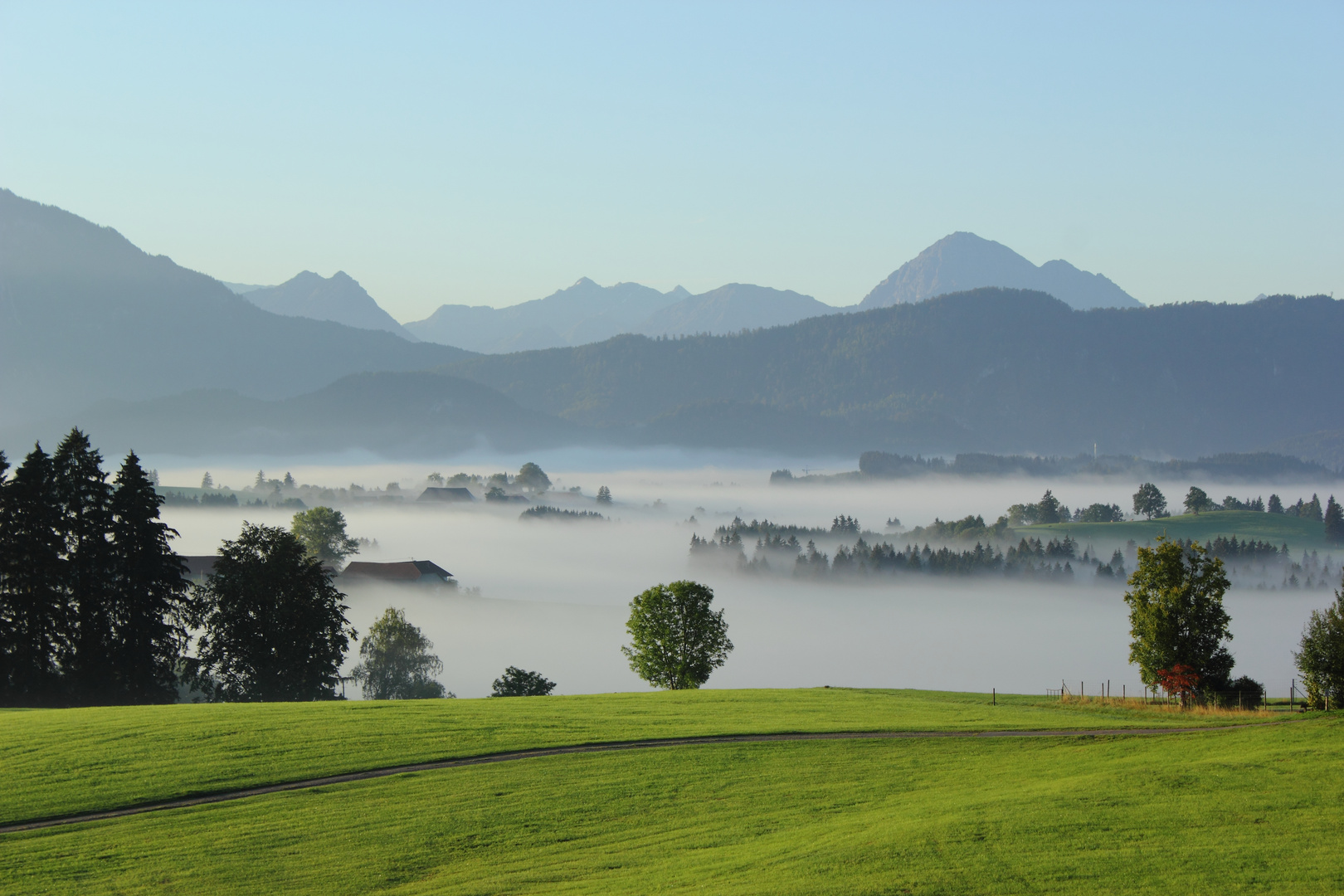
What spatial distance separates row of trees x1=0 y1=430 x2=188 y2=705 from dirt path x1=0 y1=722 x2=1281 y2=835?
34.1 metres

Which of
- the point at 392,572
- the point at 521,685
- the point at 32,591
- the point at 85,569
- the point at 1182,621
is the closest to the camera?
the point at 1182,621

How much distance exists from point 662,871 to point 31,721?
29.3 metres

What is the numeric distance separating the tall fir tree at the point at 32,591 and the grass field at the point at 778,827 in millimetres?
27310

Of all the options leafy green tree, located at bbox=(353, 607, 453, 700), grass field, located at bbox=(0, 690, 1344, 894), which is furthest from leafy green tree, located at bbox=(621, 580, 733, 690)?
grass field, located at bbox=(0, 690, 1344, 894)

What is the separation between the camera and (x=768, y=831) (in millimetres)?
26562

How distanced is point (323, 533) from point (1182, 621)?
120451 millimetres

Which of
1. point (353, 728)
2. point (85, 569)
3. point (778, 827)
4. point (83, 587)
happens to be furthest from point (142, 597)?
point (778, 827)

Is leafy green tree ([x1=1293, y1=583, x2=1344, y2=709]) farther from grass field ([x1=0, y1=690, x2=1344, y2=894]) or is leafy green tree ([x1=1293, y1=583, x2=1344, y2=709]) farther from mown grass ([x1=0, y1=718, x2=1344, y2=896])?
mown grass ([x1=0, y1=718, x2=1344, y2=896])

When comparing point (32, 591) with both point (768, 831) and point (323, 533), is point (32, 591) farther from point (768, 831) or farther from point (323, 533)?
point (323, 533)

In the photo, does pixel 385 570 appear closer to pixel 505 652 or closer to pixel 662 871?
pixel 505 652

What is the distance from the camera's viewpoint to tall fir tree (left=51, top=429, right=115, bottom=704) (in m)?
59.3

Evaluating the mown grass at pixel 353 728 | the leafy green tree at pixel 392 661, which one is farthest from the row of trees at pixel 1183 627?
A: the leafy green tree at pixel 392 661

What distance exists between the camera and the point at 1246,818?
2469 centimetres

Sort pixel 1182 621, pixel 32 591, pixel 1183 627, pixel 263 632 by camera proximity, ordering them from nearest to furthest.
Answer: pixel 1182 621 → pixel 1183 627 → pixel 32 591 → pixel 263 632
